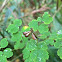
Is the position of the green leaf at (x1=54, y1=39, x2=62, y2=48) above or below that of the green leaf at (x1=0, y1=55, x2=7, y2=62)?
above

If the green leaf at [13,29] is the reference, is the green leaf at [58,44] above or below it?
below

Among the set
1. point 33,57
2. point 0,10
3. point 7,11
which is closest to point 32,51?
point 33,57

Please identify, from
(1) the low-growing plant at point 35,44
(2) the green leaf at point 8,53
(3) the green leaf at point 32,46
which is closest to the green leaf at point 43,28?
(1) the low-growing plant at point 35,44

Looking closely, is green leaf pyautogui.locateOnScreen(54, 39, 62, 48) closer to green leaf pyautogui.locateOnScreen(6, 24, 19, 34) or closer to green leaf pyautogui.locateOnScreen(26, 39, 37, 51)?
green leaf pyautogui.locateOnScreen(26, 39, 37, 51)

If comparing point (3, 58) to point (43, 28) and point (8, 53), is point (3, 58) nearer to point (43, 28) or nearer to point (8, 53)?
point (8, 53)

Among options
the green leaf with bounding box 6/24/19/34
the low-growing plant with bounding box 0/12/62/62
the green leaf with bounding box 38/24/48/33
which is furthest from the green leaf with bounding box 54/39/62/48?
the green leaf with bounding box 6/24/19/34

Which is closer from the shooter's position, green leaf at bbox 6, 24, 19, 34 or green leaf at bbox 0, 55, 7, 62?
green leaf at bbox 0, 55, 7, 62

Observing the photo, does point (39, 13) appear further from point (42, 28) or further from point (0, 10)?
point (42, 28)

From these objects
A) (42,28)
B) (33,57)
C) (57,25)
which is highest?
(42,28)

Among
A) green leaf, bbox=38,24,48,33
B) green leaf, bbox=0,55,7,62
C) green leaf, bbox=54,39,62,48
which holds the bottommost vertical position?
green leaf, bbox=0,55,7,62

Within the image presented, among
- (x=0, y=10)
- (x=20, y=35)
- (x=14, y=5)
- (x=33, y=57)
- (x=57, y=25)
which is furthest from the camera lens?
(x=14, y=5)

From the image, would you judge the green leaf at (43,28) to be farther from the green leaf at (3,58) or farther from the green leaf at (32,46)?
the green leaf at (3,58)
